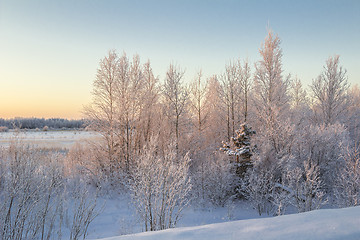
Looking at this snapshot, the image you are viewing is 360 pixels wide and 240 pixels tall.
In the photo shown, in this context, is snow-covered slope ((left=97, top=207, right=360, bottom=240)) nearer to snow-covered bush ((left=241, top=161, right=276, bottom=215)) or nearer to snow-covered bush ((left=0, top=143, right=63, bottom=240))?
snow-covered bush ((left=0, top=143, right=63, bottom=240))

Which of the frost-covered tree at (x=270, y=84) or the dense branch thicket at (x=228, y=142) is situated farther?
the frost-covered tree at (x=270, y=84)

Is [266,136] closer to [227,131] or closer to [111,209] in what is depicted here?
[227,131]

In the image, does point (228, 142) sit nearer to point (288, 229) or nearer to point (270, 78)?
point (270, 78)

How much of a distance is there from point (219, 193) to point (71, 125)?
95.0m

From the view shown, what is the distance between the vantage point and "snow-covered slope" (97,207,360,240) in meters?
2.82

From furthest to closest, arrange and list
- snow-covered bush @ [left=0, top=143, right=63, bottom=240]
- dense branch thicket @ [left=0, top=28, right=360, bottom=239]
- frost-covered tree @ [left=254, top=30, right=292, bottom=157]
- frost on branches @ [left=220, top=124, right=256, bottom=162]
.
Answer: frost-covered tree @ [left=254, top=30, right=292, bottom=157]
frost on branches @ [left=220, top=124, right=256, bottom=162]
dense branch thicket @ [left=0, top=28, right=360, bottom=239]
snow-covered bush @ [left=0, top=143, right=63, bottom=240]

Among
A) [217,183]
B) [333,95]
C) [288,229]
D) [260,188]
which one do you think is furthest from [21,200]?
[333,95]

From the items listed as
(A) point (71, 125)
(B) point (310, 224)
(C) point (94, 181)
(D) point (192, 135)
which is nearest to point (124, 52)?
(D) point (192, 135)

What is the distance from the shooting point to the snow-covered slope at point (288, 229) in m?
2.82

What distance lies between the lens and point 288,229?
9.98 ft

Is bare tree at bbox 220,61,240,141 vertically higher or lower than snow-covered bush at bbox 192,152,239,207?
higher

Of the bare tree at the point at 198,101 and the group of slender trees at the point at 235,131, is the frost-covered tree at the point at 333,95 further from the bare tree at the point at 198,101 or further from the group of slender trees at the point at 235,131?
the bare tree at the point at 198,101

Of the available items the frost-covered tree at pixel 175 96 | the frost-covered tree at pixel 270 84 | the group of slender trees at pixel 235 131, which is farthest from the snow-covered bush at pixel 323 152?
the frost-covered tree at pixel 175 96

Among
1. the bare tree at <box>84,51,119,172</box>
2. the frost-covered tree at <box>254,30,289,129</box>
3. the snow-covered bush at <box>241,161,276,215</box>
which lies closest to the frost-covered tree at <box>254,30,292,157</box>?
the frost-covered tree at <box>254,30,289,129</box>
